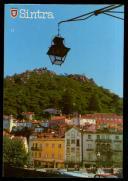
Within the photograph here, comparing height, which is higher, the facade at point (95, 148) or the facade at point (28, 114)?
the facade at point (28, 114)

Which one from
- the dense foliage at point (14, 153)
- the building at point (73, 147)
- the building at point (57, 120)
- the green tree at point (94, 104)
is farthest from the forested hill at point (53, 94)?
the dense foliage at point (14, 153)

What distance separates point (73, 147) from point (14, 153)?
89cm

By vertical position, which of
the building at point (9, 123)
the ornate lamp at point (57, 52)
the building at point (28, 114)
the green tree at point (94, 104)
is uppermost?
the ornate lamp at point (57, 52)

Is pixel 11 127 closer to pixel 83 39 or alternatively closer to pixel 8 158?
pixel 8 158

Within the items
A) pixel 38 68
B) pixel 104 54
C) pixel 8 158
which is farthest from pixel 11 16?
pixel 8 158

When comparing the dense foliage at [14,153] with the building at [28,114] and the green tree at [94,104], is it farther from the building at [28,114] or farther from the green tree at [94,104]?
the green tree at [94,104]

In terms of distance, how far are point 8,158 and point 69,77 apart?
1.53m

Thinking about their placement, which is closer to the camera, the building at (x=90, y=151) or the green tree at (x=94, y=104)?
the building at (x=90, y=151)

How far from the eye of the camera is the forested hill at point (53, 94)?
1034cm

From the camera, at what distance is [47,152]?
34.0ft

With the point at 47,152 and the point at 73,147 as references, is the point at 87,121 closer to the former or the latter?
the point at 73,147

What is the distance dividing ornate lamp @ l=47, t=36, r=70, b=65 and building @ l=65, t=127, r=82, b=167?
1.05 metres

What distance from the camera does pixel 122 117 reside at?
33.5 ft

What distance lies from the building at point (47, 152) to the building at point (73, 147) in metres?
0.09
